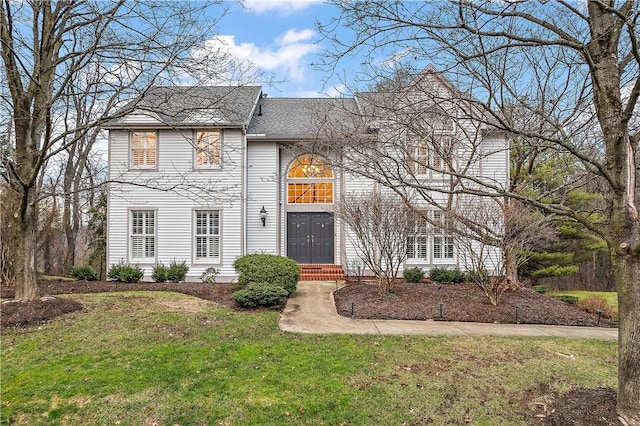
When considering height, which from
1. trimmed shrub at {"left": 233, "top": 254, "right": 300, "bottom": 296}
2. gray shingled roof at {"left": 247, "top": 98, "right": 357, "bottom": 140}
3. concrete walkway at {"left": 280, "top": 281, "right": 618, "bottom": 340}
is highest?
gray shingled roof at {"left": 247, "top": 98, "right": 357, "bottom": 140}

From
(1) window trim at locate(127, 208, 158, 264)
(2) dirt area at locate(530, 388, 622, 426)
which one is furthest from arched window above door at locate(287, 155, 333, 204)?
(2) dirt area at locate(530, 388, 622, 426)

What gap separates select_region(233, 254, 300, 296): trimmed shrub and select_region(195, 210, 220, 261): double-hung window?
12.9ft

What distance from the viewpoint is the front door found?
15.0 metres

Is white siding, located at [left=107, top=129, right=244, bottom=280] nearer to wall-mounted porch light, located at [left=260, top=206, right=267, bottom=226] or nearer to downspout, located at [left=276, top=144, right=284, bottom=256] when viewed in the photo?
wall-mounted porch light, located at [left=260, top=206, right=267, bottom=226]

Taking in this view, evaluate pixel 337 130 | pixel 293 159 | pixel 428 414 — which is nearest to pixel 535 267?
pixel 293 159

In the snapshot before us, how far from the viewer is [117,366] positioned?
505 cm

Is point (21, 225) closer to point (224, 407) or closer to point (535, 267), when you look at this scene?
point (224, 407)

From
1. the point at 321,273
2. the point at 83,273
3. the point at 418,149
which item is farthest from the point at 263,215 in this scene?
the point at 418,149

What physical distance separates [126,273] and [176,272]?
5.74 ft

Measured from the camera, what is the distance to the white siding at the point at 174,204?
13766 millimetres

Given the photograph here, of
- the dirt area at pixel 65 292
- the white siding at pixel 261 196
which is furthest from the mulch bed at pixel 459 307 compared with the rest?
the white siding at pixel 261 196

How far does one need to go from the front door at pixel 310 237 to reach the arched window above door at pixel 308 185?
0.67m

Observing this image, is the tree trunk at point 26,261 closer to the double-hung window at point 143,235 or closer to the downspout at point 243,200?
the double-hung window at point 143,235

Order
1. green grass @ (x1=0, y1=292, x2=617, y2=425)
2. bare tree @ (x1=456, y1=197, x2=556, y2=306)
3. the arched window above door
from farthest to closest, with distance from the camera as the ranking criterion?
the arched window above door
bare tree @ (x1=456, y1=197, x2=556, y2=306)
green grass @ (x1=0, y1=292, x2=617, y2=425)
